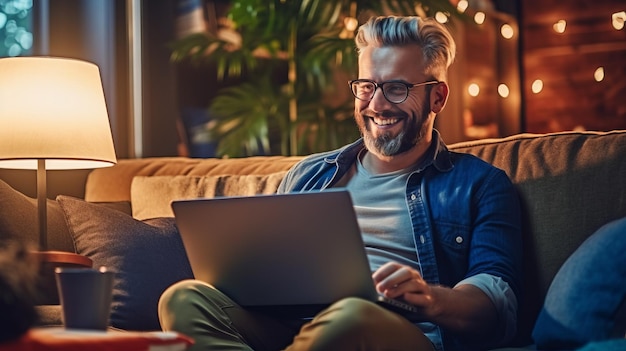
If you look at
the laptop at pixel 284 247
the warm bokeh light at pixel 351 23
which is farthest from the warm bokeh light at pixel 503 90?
the laptop at pixel 284 247

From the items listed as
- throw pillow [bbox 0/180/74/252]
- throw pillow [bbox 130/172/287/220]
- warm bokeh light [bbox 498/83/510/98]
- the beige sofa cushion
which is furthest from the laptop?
warm bokeh light [bbox 498/83/510/98]

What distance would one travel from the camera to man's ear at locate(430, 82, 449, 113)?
2373 mm

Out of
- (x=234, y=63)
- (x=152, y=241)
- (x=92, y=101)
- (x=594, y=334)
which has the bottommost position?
(x=594, y=334)

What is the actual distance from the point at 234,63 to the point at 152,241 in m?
1.82

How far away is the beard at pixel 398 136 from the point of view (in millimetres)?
2312

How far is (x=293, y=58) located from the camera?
13.3 feet

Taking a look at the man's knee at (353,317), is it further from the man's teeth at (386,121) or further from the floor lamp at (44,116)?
the floor lamp at (44,116)


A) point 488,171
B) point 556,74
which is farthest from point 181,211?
point 556,74

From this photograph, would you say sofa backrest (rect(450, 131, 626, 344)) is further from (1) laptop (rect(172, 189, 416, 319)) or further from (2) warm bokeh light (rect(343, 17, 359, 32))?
(2) warm bokeh light (rect(343, 17, 359, 32))

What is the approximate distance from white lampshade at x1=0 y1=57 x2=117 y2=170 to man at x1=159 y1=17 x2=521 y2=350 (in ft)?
1.70

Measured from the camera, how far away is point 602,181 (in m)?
2.18

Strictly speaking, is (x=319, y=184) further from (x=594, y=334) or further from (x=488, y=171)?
(x=594, y=334)

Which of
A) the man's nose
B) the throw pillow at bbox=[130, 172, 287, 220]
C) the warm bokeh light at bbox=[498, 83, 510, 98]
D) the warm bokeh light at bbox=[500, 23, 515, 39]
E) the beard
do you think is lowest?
the throw pillow at bbox=[130, 172, 287, 220]

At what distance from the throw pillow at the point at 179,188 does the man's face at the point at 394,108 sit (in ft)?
1.38
